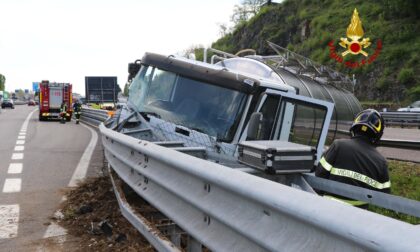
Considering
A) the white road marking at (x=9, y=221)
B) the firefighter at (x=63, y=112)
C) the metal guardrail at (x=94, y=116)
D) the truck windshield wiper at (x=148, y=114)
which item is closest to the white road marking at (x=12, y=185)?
the white road marking at (x=9, y=221)

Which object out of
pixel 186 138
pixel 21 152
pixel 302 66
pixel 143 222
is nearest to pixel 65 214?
pixel 186 138

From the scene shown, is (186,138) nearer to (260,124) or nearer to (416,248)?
(260,124)

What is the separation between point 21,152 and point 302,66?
24.5ft

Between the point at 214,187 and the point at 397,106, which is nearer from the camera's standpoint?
the point at 214,187

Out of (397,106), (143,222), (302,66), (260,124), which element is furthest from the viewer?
(397,106)

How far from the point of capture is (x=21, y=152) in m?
12.1

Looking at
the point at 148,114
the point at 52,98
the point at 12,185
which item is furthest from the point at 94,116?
the point at 148,114

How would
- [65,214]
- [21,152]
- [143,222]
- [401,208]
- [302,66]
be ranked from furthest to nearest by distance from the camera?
[21,152], [302,66], [65,214], [143,222], [401,208]

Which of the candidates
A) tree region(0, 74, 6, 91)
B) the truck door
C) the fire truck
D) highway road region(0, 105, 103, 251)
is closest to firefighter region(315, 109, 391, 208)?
the truck door

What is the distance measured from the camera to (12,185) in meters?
7.62

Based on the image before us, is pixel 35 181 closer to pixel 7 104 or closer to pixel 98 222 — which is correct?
pixel 98 222

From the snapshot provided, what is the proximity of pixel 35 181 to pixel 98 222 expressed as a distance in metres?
3.50

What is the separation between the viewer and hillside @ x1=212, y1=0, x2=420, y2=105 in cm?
3878

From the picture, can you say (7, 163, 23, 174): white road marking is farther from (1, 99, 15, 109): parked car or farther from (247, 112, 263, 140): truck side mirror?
(1, 99, 15, 109): parked car
